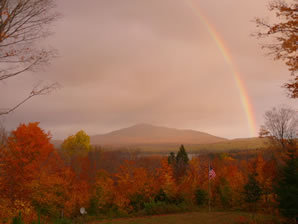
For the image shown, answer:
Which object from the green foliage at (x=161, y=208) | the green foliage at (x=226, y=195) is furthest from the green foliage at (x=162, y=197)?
the green foliage at (x=226, y=195)

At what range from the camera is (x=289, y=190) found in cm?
1366

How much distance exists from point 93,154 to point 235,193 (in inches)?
1976

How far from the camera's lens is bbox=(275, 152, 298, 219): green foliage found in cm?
1351

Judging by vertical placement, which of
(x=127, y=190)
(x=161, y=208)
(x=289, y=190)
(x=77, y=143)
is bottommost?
(x=161, y=208)

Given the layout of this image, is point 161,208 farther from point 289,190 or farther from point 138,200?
point 289,190

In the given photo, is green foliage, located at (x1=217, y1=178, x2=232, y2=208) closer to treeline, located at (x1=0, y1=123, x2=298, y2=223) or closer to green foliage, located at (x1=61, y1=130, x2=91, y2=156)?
treeline, located at (x1=0, y1=123, x2=298, y2=223)

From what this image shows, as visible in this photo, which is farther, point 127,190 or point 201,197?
point 201,197

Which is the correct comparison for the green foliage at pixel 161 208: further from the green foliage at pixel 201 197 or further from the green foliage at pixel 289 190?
the green foliage at pixel 289 190

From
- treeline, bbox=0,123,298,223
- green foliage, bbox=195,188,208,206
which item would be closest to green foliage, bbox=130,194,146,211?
treeline, bbox=0,123,298,223

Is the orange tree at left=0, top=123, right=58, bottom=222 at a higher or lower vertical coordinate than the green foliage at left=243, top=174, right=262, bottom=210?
higher

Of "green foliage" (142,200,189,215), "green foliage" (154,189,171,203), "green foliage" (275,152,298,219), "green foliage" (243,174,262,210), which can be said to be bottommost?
"green foliage" (142,200,189,215)

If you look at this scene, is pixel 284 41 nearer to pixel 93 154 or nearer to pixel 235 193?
pixel 235 193

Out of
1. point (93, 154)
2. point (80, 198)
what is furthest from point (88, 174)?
point (80, 198)

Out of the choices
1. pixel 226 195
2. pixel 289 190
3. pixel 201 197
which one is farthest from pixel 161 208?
pixel 289 190
